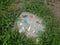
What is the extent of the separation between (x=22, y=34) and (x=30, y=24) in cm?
25

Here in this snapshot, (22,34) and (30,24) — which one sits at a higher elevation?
(30,24)

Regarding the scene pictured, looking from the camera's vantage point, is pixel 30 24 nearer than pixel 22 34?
No

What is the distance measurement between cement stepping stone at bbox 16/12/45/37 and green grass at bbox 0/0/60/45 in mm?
74

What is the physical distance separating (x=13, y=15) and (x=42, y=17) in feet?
1.67

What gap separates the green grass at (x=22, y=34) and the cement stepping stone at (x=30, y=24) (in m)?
0.07

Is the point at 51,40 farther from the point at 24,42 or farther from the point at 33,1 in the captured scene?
the point at 33,1

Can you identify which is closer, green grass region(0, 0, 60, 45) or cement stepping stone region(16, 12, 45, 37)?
green grass region(0, 0, 60, 45)

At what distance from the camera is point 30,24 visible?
3744 mm

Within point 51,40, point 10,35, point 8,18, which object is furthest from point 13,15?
point 51,40

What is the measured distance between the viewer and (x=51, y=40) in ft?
11.6

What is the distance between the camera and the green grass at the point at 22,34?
3.52m

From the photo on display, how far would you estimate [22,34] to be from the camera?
3605mm

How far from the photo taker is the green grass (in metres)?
3.52

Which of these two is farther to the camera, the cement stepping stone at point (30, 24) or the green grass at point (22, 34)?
the cement stepping stone at point (30, 24)
